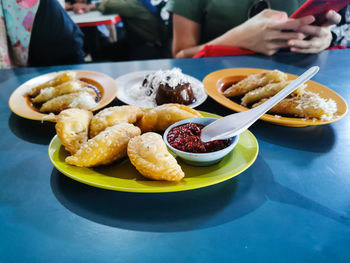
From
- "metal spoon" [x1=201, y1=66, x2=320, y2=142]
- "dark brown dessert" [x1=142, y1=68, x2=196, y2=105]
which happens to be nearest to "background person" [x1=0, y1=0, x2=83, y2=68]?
"dark brown dessert" [x1=142, y1=68, x2=196, y2=105]

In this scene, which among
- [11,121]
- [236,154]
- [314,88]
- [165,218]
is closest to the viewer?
[165,218]

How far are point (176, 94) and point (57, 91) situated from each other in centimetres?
63

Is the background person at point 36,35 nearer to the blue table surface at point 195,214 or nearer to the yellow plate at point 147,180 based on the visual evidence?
the blue table surface at point 195,214

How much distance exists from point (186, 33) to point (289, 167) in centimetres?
197

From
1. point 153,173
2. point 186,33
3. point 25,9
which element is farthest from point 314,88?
point 25,9

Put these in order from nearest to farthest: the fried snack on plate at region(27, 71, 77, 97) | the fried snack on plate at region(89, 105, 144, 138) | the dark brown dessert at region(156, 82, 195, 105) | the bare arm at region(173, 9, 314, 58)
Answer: the fried snack on plate at region(89, 105, 144, 138), the dark brown dessert at region(156, 82, 195, 105), the fried snack on plate at region(27, 71, 77, 97), the bare arm at region(173, 9, 314, 58)

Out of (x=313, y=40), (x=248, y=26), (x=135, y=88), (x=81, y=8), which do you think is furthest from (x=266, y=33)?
(x=81, y=8)

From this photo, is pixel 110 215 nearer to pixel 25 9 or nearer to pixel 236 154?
pixel 236 154

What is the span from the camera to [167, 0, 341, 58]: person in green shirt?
193 centimetres

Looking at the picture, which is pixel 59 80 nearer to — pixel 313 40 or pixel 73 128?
pixel 73 128

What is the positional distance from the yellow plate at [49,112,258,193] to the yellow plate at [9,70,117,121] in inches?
12.7

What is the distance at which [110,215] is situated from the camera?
76cm

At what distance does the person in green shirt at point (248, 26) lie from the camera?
6.33 feet

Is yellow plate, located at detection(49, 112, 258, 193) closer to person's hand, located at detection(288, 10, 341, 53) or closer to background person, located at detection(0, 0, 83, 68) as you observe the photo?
person's hand, located at detection(288, 10, 341, 53)
